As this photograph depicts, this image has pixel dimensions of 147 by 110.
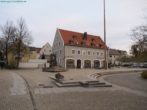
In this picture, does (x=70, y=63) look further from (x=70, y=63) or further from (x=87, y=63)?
A: (x=87, y=63)

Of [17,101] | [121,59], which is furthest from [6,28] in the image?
[121,59]

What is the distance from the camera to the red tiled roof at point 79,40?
2452 inches

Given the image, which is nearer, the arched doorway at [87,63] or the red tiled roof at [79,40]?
the red tiled roof at [79,40]

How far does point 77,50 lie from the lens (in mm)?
62594

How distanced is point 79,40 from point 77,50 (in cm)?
394

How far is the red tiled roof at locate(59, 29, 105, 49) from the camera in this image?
6227 centimetres

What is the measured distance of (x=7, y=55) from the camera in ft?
199

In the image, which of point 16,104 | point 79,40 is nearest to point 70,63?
point 79,40

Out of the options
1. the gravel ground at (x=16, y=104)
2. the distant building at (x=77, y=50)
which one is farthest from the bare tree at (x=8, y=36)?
the gravel ground at (x=16, y=104)

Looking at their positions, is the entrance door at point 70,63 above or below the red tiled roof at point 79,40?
below

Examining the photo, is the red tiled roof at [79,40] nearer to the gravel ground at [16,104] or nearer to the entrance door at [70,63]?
the entrance door at [70,63]

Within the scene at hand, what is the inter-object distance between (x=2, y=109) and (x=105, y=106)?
Answer: 4696mm

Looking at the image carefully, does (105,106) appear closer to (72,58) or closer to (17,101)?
(17,101)

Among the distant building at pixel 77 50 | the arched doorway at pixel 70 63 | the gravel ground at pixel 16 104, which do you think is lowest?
the gravel ground at pixel 16 104
